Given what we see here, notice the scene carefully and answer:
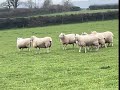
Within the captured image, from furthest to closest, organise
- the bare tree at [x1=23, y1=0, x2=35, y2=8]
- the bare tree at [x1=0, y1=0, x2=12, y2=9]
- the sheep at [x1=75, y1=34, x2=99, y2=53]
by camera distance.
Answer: the bare tree at [x1=23, y1=0, x2=35, y2=8] < the bare tree at [x1=0, y1=0, x2=12, y2=9] < the sheep at [x1=75, y1=34, x2=99, y2=53]

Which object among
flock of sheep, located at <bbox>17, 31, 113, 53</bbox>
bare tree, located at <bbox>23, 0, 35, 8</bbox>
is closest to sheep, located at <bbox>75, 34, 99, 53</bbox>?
flock of sheep, located at <bbox>17, 31, 113, 53</bbox>

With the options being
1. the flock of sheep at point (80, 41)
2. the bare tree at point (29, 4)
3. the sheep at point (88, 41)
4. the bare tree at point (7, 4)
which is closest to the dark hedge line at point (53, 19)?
the flock of sheep at point (80, 41)

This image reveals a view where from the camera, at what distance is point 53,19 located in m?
51.9

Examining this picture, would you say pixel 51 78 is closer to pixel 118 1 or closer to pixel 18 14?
pixel 118 1

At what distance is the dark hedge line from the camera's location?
50344 mm

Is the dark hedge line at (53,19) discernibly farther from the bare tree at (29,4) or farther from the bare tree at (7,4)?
the bare tree at (29,4)

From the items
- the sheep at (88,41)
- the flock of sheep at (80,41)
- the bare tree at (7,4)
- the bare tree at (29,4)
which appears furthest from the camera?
the bare tree at (29,4)

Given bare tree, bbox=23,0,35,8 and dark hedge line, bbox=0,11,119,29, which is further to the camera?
bare tree, bbox=23,0,35,8

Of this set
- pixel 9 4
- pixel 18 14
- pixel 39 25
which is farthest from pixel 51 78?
pixel 9 4

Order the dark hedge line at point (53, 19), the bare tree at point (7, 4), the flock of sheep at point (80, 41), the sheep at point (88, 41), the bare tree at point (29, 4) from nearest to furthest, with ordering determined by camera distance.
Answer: the sheep at point (88, 41)
the flock of sheep at point (80, 41)
the dark hedge line at point (53, 19)
the bare tree at point (7, 4)
the bare tree at point (29, 4)

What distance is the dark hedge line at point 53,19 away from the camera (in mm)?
50344

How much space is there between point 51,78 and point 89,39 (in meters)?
8.66

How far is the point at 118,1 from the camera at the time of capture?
1836 millimetres

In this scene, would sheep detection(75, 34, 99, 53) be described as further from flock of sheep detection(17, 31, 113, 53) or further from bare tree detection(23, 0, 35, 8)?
bare tree detection(23, 0, 35, 8)
